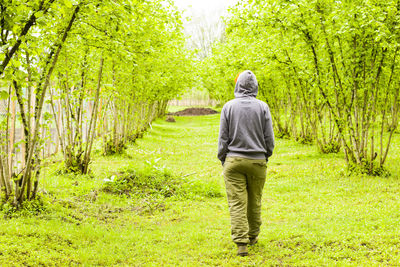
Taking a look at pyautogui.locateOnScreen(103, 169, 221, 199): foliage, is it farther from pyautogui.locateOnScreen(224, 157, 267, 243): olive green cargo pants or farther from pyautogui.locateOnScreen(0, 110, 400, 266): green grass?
pyautogui.locateOnScreen(224, 157, 267, 243): olive green cargo pants

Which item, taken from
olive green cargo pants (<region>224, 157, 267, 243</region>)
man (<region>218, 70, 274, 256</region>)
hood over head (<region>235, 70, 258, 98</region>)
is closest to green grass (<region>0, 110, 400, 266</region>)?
olive green cargo pants (<region>224, 157, 267, 243</region>)

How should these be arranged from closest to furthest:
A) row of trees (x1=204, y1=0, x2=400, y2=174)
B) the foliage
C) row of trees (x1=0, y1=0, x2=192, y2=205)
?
1. row of trees (x1=0, y1=0, x2=192, y2=205)
2. row of trees (x1=204, y1=0, x2=400, y2=174)
3. the foliage

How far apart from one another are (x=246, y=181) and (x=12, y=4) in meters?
3.95

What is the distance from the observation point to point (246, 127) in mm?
5746

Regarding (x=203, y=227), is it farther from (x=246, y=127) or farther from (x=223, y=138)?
(x=246, y=127)

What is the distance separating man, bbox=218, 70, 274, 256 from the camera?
5684 mm

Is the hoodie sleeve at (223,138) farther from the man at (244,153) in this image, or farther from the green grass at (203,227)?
the green grass at (203,227)

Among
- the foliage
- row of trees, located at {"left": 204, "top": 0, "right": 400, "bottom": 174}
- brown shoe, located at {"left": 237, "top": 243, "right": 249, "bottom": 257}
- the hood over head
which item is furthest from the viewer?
the foliage

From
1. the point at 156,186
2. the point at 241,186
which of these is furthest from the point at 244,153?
the point at 156,186

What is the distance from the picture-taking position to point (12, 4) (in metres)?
4.16

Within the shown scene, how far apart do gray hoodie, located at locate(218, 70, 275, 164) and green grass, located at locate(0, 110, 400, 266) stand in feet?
5.31

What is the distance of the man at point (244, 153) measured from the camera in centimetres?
568

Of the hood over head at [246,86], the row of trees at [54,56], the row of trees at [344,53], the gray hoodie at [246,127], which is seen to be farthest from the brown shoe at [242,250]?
the row of trees at [344,53]

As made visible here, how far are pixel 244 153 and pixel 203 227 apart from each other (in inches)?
98.8
